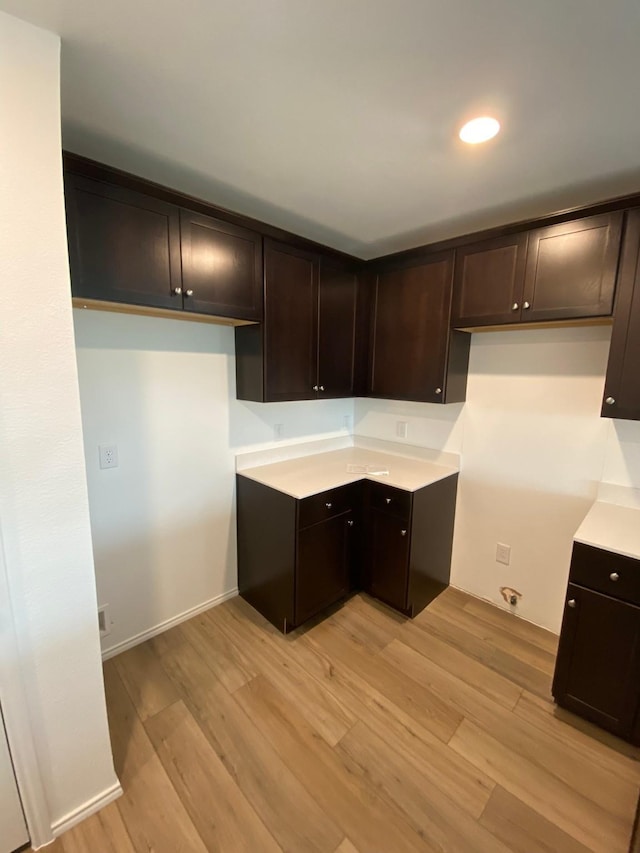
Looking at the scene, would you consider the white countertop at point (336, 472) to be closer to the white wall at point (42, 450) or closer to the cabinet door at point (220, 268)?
the cabinet door at point (220, 268)

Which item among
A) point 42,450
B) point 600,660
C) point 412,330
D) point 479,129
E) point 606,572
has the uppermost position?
point 479,129

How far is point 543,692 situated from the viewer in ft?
6.05

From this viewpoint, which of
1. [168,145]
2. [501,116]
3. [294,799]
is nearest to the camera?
[501,116]

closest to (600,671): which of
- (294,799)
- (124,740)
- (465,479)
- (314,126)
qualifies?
(465,479)

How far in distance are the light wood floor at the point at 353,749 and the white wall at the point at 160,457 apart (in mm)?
321

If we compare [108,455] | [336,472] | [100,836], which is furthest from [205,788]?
[336,472]

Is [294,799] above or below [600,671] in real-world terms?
below

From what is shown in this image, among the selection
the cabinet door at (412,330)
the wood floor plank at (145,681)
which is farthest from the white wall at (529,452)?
the wood floor plank at (145,681)

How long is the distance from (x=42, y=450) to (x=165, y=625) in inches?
64.1

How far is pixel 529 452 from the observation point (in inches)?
88.6

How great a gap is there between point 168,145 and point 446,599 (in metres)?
3.00

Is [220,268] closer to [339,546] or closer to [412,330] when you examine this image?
[412,330]

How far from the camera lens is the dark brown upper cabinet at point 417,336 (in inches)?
88.7

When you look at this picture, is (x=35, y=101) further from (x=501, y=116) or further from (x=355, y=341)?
(x=355, y=341)
